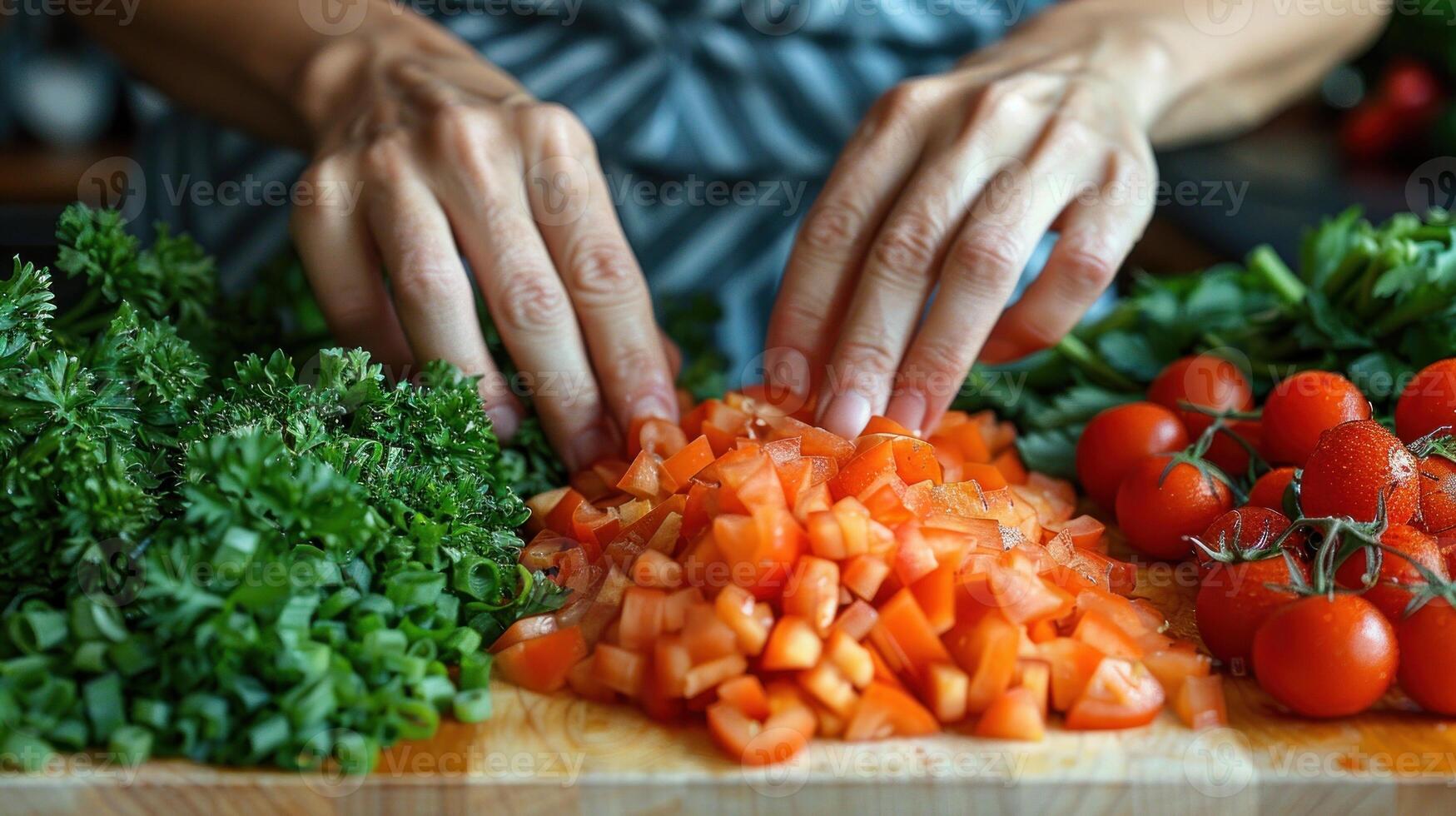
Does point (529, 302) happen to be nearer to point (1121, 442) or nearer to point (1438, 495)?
point (1121, 442)

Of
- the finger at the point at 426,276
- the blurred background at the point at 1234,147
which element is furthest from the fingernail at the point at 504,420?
→ the blurred background at the point at 1234,147

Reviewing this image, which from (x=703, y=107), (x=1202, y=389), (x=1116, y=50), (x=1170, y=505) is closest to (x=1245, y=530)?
(x=1170, y=505)

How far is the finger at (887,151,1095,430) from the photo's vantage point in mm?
1468

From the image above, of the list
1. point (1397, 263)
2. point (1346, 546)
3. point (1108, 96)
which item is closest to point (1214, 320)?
point (1397, 263)

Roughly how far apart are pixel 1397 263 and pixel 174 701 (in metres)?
1.63

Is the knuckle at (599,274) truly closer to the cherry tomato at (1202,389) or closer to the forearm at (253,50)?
the forearm at (253,50)

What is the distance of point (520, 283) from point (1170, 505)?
0.87 m

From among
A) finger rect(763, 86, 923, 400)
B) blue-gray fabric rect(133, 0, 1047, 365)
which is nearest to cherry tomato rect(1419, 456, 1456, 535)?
finger rect(763, 86, 923, 400)

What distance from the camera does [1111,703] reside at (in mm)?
1044

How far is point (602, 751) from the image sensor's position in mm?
1033

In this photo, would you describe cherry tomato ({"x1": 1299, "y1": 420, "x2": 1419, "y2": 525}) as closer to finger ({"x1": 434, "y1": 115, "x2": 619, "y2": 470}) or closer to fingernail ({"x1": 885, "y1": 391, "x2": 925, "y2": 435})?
fingernail ({"x1": 885, "y1": 391, "x2": 925, "y2": 435})

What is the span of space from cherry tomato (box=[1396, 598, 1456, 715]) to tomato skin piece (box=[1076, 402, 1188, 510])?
17.0 inches

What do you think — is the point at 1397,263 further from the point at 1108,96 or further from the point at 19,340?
the point at 19,340

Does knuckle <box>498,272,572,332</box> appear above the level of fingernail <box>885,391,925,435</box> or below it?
above
